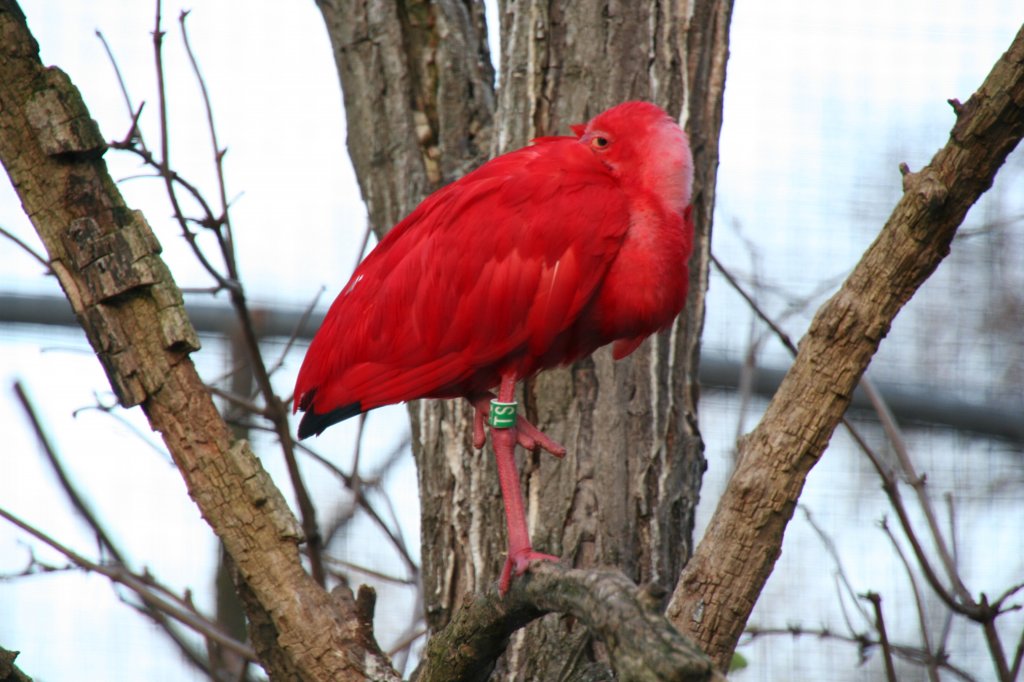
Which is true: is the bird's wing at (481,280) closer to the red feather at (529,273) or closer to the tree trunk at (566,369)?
the red feather at (529,273)

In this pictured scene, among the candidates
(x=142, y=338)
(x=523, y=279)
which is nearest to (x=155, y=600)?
(x=142, y=338)

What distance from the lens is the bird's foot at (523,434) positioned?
2.63 meters

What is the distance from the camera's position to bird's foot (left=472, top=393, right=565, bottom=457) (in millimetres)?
2635

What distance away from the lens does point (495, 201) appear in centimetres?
255

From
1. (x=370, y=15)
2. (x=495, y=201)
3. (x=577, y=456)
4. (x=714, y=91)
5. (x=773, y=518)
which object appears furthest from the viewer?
(x=370, y=15)

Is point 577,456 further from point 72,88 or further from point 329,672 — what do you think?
point 72,88

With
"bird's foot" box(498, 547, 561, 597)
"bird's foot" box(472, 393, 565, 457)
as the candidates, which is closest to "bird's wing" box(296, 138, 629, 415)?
"bird's foot" box(472, 393, 565, 457)

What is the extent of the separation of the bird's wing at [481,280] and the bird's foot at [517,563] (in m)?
0.39

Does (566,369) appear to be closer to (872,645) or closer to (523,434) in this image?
(523,434)

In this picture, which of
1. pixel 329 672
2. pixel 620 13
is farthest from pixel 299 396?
pixel 620 13

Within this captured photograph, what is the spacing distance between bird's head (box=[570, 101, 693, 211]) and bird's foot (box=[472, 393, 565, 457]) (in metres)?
0.58

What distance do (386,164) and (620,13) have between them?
2.75 ft

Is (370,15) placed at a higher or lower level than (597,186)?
higher

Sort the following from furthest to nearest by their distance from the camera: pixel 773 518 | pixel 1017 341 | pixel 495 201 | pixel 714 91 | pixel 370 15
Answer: pixel 1017 341 → pixel 370 15 → pixel 714 91 → pixel 495 201 → pixel 773 518
